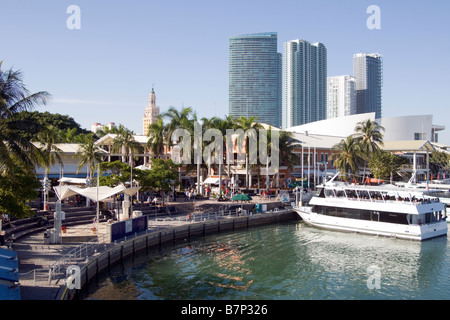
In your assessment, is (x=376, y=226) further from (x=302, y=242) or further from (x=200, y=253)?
(x=200, y=253)

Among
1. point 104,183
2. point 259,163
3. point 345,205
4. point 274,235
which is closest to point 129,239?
point 104,183

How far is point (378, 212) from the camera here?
43.2 meters

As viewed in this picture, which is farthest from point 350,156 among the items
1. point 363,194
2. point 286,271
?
point 286,271

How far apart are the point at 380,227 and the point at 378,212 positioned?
1.54 m

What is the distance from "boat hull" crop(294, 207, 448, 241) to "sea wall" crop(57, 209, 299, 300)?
19.5 feet

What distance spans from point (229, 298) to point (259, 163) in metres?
43.4

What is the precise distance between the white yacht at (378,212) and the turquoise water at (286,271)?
155 centimetres

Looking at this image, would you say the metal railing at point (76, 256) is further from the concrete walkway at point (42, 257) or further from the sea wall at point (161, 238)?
the sea wall at point (161, 238)

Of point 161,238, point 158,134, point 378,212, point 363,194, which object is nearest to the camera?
point 161,238

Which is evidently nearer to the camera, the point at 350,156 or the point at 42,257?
the point at 42,257

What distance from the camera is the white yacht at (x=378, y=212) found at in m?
41.0

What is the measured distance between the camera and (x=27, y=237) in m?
31.0

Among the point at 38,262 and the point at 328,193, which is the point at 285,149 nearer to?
the point at 328,193

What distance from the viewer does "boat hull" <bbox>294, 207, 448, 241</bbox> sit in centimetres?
4047
